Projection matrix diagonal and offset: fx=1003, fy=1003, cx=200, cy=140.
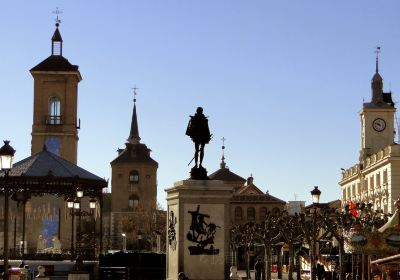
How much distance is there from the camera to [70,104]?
379 feet

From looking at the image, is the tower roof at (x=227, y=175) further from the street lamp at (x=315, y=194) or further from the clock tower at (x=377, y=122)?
the street lamp at (x=315, y=194)

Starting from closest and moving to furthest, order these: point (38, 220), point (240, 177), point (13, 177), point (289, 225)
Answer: point (13, 177), point (289, 225), point (38, 220), point (240, 177)

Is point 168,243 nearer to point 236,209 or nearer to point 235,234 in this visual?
point 235,234

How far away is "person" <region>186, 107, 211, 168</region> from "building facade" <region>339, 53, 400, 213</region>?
61.8 meters

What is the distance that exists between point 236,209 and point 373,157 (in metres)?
73.4

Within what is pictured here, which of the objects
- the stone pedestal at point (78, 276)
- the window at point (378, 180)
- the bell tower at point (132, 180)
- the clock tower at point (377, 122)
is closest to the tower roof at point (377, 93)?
the clock tower at point (377, 122)

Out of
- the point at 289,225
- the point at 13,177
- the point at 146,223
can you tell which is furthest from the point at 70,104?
the point at 13,177

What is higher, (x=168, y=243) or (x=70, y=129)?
(x=70, y=129)

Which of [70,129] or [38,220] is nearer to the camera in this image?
[38,220]

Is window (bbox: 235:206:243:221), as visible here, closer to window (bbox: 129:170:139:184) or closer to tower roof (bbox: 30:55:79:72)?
window (bbox: 129:170:139:184)

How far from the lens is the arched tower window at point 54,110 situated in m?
115

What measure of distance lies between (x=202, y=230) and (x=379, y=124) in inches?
3348

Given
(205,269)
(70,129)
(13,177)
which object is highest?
(70,129)

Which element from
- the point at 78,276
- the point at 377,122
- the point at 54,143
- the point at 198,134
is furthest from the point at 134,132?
the point at 198,134
